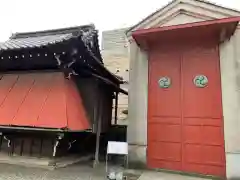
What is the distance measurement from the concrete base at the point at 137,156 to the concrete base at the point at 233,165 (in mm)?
2131

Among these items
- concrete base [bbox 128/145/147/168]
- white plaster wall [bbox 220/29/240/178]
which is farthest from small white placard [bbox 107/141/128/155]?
white plaster wall [bbox 220/29/240/178]

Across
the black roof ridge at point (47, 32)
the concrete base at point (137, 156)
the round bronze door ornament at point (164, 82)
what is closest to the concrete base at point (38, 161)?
the concrete base at point (137, 156)

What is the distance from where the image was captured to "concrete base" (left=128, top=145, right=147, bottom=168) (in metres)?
7.12

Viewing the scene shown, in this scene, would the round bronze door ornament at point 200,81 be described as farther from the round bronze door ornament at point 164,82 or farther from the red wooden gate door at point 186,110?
the round bronze door ornament at point 164,82

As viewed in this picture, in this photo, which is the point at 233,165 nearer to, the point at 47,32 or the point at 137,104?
the point at 137,104

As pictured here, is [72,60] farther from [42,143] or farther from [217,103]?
[217,103]

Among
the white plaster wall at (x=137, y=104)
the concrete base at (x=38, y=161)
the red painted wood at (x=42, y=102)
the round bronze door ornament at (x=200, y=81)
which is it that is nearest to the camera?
the round bronze door ornament at (x=200, y=81)

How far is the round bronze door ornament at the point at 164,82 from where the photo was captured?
731 centimetres

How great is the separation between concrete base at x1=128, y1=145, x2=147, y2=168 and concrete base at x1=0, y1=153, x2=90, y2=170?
6.95 ft

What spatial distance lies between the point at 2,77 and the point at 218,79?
6967 millimetres

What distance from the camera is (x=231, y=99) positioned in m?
6.55

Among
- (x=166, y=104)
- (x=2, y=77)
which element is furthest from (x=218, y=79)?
(x=2, y=77)

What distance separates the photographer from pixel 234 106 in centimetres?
649

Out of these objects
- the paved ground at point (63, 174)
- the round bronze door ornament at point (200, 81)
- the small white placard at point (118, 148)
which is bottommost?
the paved ground at point (63, 174)
